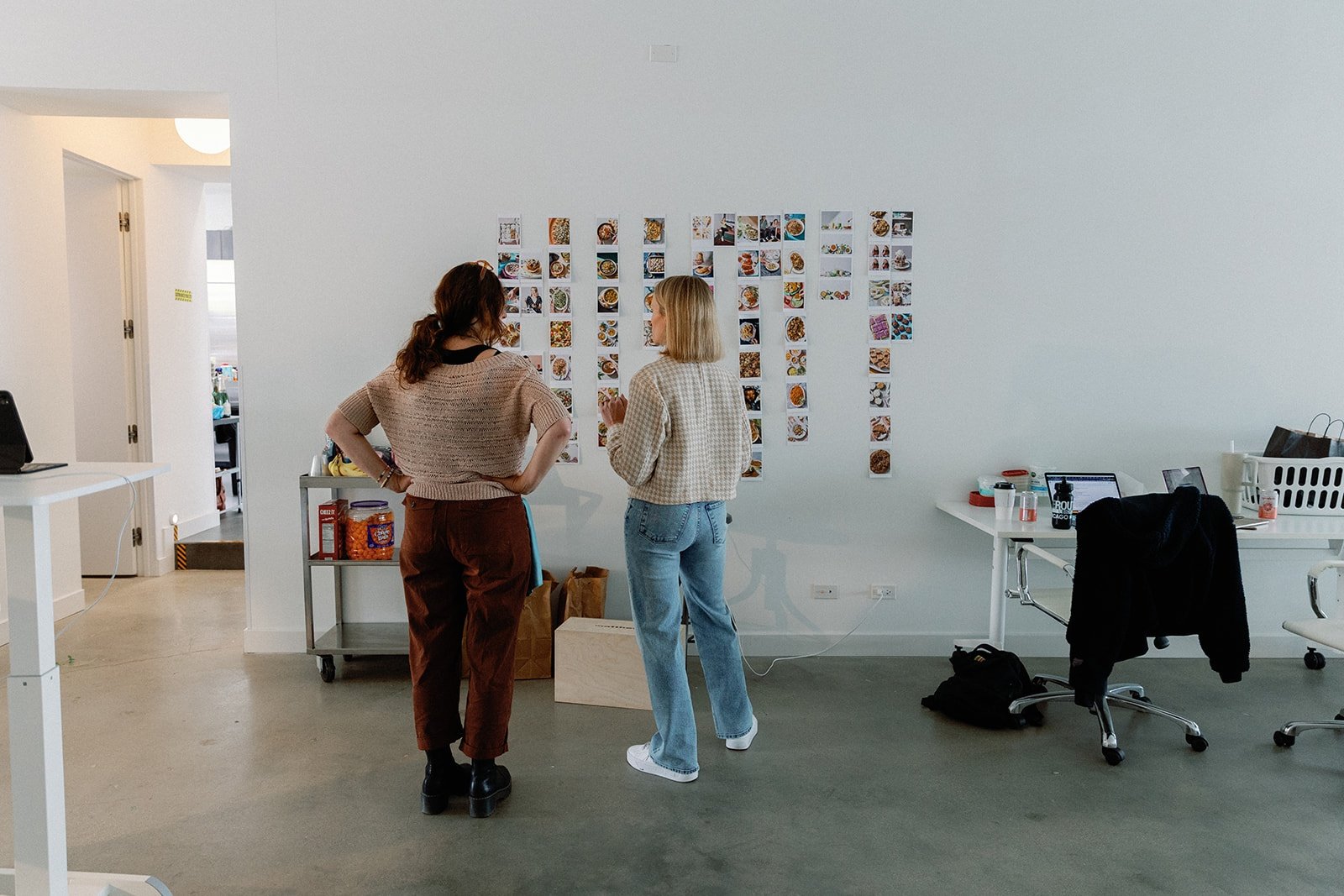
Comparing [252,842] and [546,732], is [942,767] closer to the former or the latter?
[546,732]

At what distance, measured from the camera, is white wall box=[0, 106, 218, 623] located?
14.5ft

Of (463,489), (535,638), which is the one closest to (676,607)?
(463,489)

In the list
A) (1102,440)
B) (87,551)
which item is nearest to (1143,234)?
(1102,440)

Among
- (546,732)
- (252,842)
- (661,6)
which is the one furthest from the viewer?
(661,6)

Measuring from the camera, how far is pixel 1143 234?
4219 mm

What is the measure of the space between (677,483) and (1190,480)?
255cm

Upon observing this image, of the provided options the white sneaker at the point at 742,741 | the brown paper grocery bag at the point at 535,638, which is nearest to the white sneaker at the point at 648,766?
the white sneaker at the point at 742,741

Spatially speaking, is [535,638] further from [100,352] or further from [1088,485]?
[100,352]

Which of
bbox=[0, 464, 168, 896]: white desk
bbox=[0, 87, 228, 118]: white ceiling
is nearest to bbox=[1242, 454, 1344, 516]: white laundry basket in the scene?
bbox=[0, 464, 168, 896]: white desk

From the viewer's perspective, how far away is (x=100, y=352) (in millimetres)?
5695

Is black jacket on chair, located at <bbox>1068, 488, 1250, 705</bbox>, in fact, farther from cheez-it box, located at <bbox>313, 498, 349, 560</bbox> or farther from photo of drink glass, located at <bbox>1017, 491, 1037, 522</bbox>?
cheez-it box, located at <bbox>313, 498, 349, 560</bbox>

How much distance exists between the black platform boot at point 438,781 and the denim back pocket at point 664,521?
2.87 feet

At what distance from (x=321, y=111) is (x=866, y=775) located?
137 inches

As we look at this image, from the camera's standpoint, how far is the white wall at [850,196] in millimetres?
4086
